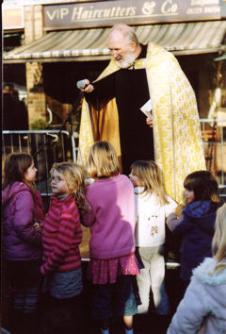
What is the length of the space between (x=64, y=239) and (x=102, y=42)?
641cm

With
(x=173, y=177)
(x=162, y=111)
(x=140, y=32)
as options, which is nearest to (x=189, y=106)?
(x=162, y=111)

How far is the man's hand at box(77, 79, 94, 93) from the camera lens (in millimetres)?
4750

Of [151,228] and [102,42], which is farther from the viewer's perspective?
[102,42]

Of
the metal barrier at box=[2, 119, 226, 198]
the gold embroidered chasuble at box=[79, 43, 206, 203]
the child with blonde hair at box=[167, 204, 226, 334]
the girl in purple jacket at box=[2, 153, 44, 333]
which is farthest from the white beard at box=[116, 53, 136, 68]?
the metal barrier at box=[2, 119, 226, 198]

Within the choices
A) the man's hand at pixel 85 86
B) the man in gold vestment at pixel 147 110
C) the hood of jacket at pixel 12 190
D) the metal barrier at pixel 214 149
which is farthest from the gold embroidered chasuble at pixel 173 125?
the metal barrier at pixel 214 149

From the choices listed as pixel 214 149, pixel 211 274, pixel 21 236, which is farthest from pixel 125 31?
pixel 214 149

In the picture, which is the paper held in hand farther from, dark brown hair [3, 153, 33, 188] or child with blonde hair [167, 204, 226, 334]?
child with blonde hair [167, 204, 226, 334]

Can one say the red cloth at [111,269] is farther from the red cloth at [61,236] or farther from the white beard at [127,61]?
the white beard at [127,61]

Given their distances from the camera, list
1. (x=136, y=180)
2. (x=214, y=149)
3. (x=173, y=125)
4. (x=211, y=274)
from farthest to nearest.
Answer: (x=214, y=149), (x=173, y=125), (x=136, y=180), (x=211, y=274)

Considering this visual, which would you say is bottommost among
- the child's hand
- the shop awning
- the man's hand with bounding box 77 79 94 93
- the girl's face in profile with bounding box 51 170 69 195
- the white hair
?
the child's hand

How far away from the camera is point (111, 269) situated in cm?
379

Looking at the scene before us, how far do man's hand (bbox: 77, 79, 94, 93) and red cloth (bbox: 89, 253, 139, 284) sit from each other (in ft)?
5.18

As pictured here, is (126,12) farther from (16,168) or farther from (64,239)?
(64,239)

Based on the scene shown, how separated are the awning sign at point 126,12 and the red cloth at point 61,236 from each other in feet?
22.8
